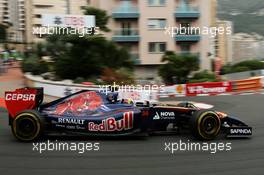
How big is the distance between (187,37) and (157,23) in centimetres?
316

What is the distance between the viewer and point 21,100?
368 inches

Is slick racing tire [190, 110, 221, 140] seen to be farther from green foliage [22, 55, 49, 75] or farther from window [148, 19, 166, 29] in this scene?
window [148, 19, 166, 29]

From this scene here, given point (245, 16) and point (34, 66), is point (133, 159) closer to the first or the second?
point (34, 66)

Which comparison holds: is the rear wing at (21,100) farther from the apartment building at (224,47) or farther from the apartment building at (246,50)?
Result: the apartment building at (246,50)

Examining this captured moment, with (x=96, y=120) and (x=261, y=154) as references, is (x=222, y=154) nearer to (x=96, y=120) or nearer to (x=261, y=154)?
(x=261, y=154)

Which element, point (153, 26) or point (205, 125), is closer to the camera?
point (205, 125)

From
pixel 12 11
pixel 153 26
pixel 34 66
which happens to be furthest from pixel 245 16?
pixel 34 66

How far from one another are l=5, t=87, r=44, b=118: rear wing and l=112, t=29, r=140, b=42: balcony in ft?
106

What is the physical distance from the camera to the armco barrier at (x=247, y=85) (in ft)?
85.9

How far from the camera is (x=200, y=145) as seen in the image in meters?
8.98

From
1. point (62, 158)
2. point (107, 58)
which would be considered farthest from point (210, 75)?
point (62, 158)

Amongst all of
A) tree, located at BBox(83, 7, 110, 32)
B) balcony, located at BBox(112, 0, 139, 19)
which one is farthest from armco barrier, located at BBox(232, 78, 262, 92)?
balcony, located at BBox(112, 0, 139, 19)

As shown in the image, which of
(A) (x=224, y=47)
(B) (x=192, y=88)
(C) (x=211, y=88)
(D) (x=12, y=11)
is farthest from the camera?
(D) (x=12, y=11)

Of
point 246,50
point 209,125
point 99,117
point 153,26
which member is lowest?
point 209,125
